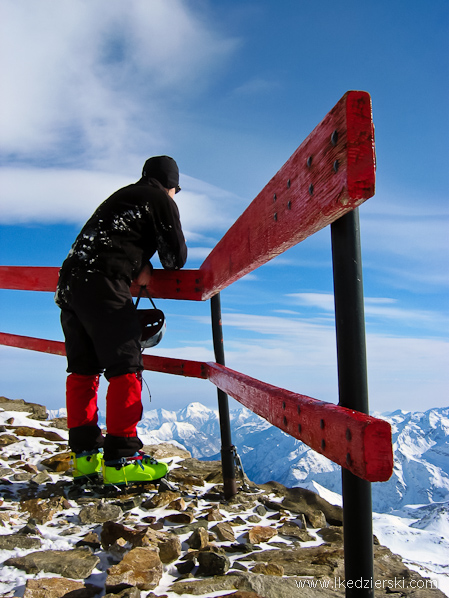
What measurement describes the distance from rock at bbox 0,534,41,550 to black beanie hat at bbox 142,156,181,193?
96.3 inches

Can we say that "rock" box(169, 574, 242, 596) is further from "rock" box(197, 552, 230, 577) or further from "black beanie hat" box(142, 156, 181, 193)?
"black beanie hat" box(142, 156, 181, 193)

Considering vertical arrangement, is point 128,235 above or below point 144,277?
above

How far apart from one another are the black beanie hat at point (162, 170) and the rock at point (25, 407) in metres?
3.58

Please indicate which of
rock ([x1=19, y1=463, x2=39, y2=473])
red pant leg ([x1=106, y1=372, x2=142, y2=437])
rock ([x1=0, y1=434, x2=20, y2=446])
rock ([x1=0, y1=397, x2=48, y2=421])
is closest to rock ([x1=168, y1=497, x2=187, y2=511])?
red pant leg ([x1=106, y1=372, x2=142, y2=437])

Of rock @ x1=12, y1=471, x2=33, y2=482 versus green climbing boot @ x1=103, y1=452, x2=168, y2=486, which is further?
rock @ x1=12, y1=471, x2=33, y2=482

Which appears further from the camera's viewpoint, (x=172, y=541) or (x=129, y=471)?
(x=129, y=471)

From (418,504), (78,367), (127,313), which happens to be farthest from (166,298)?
(418,504)

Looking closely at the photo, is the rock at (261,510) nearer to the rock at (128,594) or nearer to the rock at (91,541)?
the rock at (91,541)

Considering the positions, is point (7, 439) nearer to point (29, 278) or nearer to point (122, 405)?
point (29, 278)

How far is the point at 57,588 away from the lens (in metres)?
1.65

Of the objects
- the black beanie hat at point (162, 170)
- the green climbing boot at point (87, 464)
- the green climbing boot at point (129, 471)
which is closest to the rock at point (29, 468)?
the green climbing boot at point (87, 464)

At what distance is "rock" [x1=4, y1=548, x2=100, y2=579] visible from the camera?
1.80 metres

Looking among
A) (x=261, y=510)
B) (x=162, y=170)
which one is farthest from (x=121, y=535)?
(x=162, y=170)

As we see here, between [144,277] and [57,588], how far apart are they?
77.0 inches
